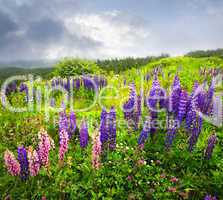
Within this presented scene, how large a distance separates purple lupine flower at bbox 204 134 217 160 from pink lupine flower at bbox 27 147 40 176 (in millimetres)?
3023

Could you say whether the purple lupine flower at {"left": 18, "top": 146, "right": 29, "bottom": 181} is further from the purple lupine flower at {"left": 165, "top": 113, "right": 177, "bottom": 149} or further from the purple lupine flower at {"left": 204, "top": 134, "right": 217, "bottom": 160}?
the purple lupine flower at {"left": 204, "top": 134, "right": 217, "bottom": 160}

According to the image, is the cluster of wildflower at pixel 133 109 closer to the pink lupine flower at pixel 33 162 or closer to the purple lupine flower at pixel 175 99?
Answer: the purple lupine flower at pixel 175 99

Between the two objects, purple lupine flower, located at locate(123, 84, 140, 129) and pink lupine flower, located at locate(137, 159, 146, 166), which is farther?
purple lupine flower, located at locate(123, 84, 140, 129)

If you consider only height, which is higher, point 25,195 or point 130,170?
point 130,170

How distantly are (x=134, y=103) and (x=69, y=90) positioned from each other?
555 centimetres

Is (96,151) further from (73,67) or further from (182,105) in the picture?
(73,67)

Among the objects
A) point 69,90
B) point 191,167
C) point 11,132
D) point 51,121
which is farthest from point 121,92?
point 191,167

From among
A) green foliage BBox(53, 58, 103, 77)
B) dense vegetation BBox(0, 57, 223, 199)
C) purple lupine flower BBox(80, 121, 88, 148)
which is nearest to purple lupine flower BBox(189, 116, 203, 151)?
dense vegetation BBox(0, 57, 223, 199)

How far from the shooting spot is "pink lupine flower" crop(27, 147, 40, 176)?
525 centimetres

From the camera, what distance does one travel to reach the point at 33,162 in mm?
5332

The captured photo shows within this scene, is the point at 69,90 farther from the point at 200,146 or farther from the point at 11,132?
the point at 200,146

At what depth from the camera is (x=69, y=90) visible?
12.2 m

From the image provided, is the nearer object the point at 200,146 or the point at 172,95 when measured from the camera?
the point at 200,146

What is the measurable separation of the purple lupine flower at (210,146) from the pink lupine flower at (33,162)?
3.02 m
